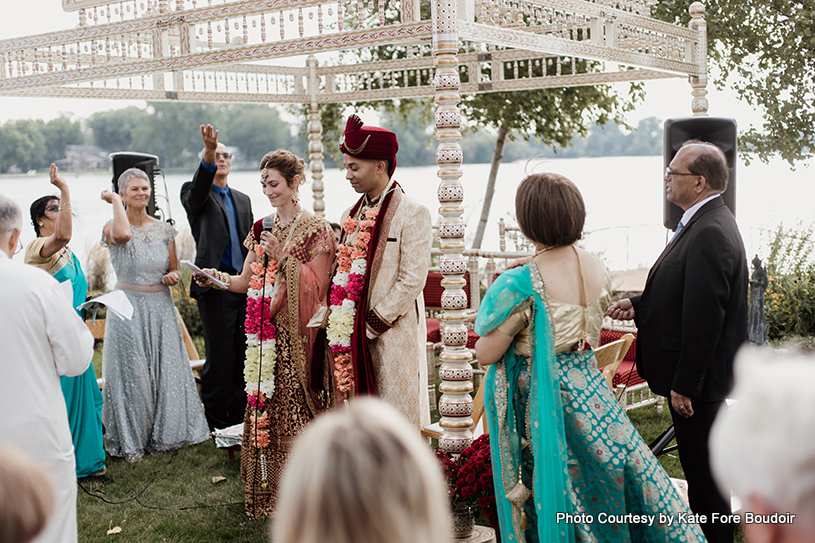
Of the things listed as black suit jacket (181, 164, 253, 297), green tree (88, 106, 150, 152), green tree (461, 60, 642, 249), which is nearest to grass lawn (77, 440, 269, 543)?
black suit jacket (181, 164, 253, 297)

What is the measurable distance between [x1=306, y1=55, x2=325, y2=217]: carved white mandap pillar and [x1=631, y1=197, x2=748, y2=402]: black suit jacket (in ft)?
13.6

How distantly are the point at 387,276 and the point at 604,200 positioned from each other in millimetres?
28237

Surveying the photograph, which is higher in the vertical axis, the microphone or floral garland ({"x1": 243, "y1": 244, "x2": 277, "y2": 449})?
the microphone

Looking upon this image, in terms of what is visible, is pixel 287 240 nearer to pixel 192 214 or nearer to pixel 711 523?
pixel 192 214

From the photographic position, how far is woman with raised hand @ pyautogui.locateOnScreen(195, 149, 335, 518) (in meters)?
4.38

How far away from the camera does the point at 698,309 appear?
324 centimetres

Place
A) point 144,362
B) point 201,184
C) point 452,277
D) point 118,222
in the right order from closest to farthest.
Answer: point 452,277
point 118,222
point 144,362
point 201,184

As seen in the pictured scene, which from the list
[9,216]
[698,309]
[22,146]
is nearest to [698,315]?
[698,309]

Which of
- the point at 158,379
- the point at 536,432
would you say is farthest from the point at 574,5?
the point at 158,379

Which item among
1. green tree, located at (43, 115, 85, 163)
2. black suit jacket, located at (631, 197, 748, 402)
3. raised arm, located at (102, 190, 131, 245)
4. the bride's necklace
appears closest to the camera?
black suit jacket, located at (631, 197, 748, 402)

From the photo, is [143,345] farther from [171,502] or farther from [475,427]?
[475,427]

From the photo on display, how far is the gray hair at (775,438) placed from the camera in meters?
1.13

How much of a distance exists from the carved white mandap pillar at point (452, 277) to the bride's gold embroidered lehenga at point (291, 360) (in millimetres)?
681

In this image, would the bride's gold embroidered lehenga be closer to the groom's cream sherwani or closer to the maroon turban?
the groom's cream sherwani
